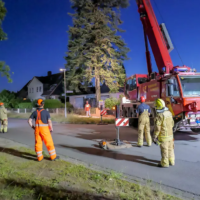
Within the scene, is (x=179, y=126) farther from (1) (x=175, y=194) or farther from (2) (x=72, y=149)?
(1) (x=175, y=194)

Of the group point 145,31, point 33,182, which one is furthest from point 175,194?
point 145,31

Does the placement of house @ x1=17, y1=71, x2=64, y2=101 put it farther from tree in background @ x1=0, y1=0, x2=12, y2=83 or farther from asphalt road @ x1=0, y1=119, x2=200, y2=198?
asphalt road @ x1=0, y1=119, x2=200, y2=198

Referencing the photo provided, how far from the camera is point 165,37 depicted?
36.0 feet

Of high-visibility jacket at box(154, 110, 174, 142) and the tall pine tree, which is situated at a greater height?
the tall pine tree

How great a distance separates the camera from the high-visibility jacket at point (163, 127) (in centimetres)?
495

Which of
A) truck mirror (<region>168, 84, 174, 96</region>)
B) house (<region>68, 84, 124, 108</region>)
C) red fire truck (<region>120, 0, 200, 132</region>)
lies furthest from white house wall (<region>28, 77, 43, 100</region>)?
truck mirror (<region>168, 84, 174, 96</region>)

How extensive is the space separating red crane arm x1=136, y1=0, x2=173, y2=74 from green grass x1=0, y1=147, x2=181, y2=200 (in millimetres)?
6778

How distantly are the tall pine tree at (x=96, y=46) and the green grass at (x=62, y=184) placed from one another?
1960 cm

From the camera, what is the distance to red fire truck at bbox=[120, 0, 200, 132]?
7414 millimetres

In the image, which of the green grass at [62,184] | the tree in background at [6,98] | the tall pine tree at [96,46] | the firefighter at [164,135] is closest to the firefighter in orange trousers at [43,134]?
the green grass at [62,184]

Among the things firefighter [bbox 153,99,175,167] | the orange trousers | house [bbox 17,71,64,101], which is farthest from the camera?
house [bbox 17,71,64,101]

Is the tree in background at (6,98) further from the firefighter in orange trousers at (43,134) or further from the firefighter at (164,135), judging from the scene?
the firefighter at (164,135)

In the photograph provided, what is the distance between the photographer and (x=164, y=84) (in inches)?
346

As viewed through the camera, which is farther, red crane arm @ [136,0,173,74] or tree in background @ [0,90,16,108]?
tree in background @ [0,90,16,108]
